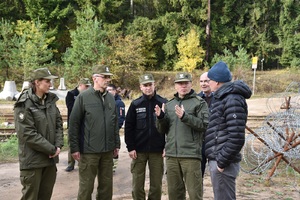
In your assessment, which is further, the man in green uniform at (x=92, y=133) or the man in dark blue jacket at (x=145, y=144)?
the man in dark blue jacket at (x=145, y=144)

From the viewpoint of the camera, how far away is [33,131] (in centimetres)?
430

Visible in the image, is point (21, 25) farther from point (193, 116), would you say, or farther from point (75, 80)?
point (193, 116)

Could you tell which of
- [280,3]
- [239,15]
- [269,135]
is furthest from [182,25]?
[269,135]

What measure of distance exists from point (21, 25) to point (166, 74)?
54.2 feet

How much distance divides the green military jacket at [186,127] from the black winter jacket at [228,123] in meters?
0.62

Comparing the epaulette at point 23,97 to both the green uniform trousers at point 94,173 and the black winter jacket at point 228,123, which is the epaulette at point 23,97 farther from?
the black winter jacket at point 228,123

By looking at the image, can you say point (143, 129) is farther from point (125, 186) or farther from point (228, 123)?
point (125, 186)

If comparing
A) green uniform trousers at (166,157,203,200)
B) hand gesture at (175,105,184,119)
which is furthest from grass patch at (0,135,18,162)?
hand gesture at (175,105,184,119)

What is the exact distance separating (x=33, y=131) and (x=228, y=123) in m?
2.44

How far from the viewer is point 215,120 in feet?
13.0

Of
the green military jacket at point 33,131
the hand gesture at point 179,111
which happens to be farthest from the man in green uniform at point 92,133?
the hand gesture at point 179,111

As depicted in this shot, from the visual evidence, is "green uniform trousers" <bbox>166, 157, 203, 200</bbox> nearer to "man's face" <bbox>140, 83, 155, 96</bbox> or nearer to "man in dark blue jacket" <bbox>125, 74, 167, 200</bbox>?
"man in dark blue jacket" <bbox>125, 74, 167, 200</bbox>

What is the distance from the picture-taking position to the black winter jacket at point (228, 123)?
371cm

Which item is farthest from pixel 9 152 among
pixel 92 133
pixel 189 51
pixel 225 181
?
pixel 189 51
